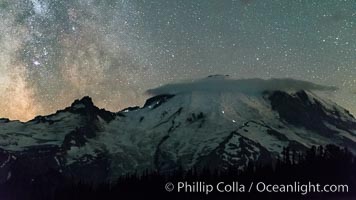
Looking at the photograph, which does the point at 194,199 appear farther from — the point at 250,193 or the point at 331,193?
the point at 331,193

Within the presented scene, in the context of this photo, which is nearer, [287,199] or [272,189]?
[287,199]

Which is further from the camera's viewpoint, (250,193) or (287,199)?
(250,193)

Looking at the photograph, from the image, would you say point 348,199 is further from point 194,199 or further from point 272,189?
point 194,199

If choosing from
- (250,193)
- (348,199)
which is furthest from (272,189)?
(348,199)

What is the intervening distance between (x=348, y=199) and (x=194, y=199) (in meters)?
48.6

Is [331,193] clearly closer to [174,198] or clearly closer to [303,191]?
[303,191]

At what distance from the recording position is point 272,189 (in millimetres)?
195125

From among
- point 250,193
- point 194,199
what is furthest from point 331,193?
point 194,199

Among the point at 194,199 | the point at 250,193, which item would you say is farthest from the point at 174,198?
the point at 250,193

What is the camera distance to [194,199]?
19888cm

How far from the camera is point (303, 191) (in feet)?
637

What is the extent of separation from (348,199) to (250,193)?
30.6m

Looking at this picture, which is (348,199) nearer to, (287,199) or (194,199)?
(287,199)

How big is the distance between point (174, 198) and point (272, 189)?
31875 millimetres
